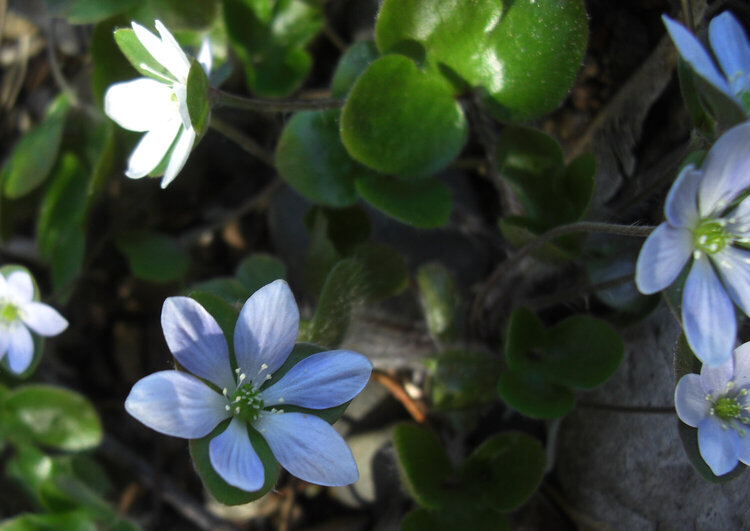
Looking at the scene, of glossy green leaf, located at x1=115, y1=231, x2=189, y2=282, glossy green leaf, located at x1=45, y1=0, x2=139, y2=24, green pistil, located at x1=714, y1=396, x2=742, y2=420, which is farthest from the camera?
glossy green leaf, located at x1=115, y1=231, x2=189, y2=282

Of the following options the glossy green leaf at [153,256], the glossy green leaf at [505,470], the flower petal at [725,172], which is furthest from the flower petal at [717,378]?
the glossy green leaf at [153,256]

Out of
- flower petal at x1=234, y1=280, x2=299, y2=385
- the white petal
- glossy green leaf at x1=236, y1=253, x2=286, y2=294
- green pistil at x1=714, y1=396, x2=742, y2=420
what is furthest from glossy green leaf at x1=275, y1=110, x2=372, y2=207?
green pistil at x1=714, y1=396, x2=742, y2=420

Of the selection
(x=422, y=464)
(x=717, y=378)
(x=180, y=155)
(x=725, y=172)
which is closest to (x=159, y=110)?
(x=180, y=155)

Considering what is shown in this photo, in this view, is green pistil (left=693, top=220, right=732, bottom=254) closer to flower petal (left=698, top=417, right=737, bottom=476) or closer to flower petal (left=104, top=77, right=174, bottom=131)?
flower petal (left=698, top=417, right=737, bottom=476)

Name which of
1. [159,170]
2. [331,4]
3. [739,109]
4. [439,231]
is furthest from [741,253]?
[331,4]

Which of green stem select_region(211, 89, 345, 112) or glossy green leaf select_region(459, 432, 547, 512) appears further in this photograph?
glossy green leaf select_region(459, 432, 547, 512)

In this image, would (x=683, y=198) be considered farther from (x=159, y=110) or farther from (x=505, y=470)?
(x=159, y=110)
